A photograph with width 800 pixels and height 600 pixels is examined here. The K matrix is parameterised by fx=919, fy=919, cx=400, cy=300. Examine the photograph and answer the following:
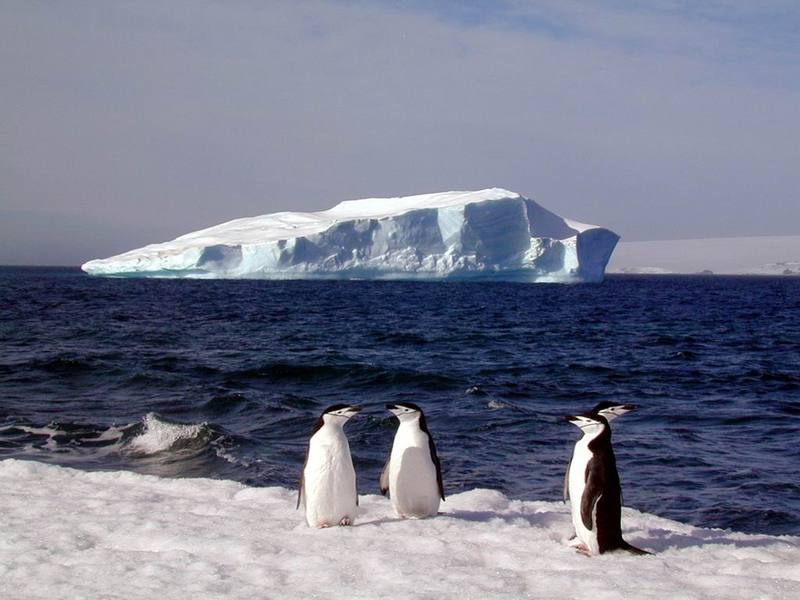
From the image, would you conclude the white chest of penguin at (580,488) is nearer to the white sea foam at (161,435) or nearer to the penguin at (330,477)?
the penguin at (330,477)

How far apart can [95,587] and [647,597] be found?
92.0 inches

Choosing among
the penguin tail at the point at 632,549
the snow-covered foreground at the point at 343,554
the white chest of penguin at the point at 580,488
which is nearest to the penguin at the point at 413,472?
the snow-covered foreground at the point at 343,554

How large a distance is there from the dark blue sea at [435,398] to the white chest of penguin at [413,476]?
218 centimetres

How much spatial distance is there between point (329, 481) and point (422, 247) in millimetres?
48496

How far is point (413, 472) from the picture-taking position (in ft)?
17.2

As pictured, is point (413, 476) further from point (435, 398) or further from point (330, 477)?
point (435, 398)

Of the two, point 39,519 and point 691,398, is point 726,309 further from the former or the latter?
point 39,519

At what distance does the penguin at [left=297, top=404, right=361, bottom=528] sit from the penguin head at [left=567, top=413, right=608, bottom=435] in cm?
120

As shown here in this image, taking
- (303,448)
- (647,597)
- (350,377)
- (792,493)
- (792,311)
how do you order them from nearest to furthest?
(647,597), (792,493), (303,448), (350,377), (792,311)

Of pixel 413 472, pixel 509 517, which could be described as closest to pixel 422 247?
pixel 509 517

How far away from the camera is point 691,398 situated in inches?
505

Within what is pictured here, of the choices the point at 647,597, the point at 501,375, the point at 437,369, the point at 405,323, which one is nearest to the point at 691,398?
the point at 501,375

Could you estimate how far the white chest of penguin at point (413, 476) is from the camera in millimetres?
5258

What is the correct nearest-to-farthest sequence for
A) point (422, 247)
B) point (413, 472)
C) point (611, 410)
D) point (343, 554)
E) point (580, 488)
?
point (343, 554), point (580, 488), point (611, 410), point (413, 472), point (422, 247)
